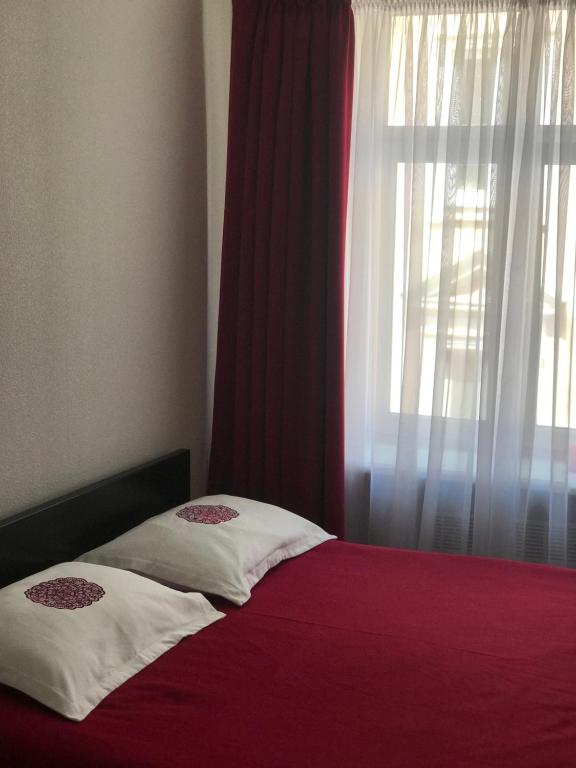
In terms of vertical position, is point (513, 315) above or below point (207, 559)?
above

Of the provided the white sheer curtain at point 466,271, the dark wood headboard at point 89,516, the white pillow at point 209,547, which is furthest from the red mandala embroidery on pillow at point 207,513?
the white sheer curtain at point 466,271

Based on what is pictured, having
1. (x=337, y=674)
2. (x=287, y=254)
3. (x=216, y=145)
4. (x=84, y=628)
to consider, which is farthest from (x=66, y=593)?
(x=216, y=145)

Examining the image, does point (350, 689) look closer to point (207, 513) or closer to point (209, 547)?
point (209, 547)

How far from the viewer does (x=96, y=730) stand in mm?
1624

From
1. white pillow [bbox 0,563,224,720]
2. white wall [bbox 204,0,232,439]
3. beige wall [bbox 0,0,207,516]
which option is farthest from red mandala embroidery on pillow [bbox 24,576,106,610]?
white wall [bbox 204,0,232,439]

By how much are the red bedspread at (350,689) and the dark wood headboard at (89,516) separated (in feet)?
1.48

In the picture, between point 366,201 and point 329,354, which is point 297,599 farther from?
point 366,201

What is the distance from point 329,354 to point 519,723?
1.65 metres

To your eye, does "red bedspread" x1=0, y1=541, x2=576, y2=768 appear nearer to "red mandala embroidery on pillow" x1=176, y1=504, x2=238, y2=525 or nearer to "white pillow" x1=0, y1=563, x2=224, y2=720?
"white pillow" x1=0, y1=563, x2=224, y2=720

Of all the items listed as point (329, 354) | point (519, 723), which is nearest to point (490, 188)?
point (329, 354)

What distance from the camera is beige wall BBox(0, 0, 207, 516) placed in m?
2.19

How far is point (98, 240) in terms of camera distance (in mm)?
2562

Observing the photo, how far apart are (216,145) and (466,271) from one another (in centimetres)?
111

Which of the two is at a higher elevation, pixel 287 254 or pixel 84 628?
pixel 287 254
